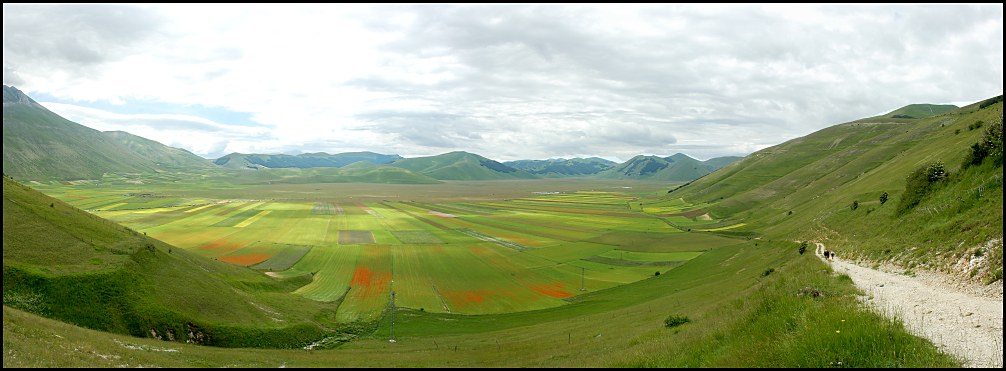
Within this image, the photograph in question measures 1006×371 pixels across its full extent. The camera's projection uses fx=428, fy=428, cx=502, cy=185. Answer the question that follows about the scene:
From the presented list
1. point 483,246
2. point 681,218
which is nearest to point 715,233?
point 681,218

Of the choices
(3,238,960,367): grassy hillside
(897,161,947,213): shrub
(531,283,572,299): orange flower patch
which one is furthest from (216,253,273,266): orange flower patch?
(897,161,947,213): shrub

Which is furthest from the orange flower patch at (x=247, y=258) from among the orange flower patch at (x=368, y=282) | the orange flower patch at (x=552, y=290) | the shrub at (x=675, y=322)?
the shrub at (x=675, y=322)

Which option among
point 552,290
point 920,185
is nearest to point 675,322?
point 920,185

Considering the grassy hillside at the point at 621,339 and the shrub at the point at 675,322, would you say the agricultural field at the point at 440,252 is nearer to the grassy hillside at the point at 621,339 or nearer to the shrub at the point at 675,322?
the grassy hillside at the point at 621,339

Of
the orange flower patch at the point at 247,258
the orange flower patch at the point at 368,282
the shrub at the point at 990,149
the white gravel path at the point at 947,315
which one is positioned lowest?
the orange flower patch at the point at 368,282

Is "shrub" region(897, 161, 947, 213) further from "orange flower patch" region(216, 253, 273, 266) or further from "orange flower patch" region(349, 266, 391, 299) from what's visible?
"orange flower patch" region(216, 253, 273, 266)

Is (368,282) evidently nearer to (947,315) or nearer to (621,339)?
(621,339)
